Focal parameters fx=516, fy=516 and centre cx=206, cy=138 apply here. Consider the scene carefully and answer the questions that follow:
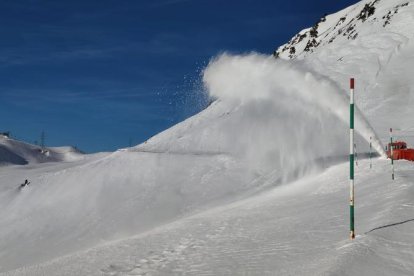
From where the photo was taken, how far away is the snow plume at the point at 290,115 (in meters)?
24.9

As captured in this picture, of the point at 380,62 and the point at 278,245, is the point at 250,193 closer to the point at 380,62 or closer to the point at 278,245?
the point at 278,245

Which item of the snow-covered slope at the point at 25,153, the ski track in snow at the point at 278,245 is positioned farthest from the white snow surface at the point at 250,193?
the snow-covered slope at the point at 25,153

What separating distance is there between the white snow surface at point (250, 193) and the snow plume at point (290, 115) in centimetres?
10

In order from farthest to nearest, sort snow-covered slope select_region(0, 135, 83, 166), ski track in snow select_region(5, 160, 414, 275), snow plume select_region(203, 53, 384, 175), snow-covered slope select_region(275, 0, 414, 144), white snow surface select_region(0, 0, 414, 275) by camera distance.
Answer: snow-covered slope select_region(0, 135, 83, 166)
snow-covered slope select_region(275, 0, 414, 144)
snow plume select_region(203, 53, 384, 175)
white snow surface select_region(0, 0, 414, 275)
ski track in snow select_region(5, 160, 414, 275)

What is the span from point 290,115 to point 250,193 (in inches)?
368

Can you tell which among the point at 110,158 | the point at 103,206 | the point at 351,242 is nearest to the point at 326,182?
the point at 351,242

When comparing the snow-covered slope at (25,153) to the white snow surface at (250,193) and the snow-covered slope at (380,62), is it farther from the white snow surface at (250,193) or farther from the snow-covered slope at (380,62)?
the snow-covered slope at (380,62)

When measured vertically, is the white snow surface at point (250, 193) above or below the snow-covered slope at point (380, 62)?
below

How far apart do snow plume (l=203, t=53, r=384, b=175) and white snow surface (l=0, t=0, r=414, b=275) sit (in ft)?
0.34

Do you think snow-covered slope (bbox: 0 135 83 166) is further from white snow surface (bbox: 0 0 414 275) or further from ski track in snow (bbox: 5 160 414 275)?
→ ski track in snow (bbox: 5 160 414 275)

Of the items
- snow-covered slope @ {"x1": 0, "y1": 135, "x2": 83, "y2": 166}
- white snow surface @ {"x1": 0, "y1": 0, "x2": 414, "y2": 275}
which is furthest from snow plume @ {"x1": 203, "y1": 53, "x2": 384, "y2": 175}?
snow-covered slope @ {"x1": 0, "y1": 135, "x2": 83, "y2": 166}

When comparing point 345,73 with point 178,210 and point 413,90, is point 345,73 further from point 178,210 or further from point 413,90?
point 178,210

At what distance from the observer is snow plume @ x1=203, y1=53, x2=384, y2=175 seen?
24.9 metres

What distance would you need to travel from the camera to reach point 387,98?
42969mm
